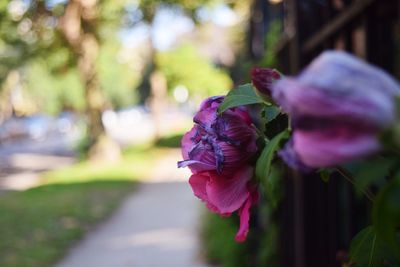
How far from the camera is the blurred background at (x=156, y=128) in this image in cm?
196

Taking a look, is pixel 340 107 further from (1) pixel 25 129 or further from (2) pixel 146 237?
(1) pixel 25 129

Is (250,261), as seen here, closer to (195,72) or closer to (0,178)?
(0,178)

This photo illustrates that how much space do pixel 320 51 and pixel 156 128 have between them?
20.0 meters

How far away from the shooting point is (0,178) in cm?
1625

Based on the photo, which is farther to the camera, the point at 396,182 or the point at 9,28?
the point at 9,28

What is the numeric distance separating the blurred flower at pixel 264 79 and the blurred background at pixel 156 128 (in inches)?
11.6

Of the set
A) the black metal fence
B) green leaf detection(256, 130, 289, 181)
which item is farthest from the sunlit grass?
green leaf detection(256, 130, 289, 181)

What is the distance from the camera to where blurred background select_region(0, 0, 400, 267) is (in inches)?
77.1

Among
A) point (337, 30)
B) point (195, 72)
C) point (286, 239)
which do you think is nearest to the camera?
point (337, 30)

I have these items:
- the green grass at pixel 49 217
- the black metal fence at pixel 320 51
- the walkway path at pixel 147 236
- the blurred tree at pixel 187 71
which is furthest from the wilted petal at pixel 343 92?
the blurred tree at pixel 187 71

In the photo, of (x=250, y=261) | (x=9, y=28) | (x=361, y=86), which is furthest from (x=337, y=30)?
(x=9, y=28)

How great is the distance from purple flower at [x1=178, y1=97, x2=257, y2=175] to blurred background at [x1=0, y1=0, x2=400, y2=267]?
0.22m

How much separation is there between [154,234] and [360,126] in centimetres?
740

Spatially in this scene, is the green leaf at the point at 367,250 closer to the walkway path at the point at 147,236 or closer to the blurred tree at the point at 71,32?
the walkway path at the point at 147,236
